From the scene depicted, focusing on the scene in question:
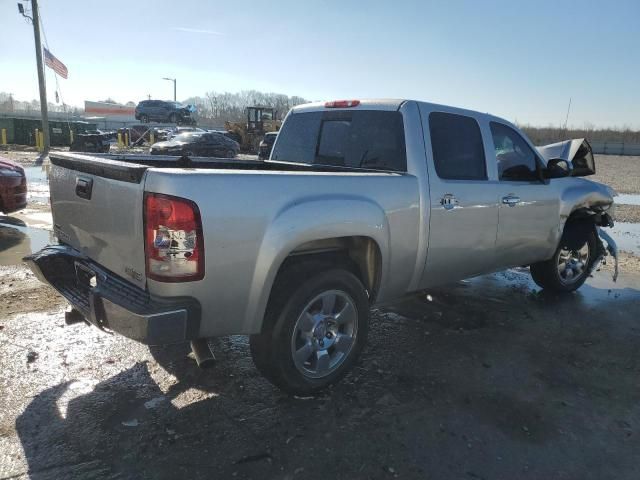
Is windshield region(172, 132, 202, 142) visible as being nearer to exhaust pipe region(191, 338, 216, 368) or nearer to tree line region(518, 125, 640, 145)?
exhaust pipe region(191, 338, 216, 368)

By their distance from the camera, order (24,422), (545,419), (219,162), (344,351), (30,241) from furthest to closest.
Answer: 1. (30,241)
2. (219,162)
3. (344,351)
4. (545,419)
5. (24,422)

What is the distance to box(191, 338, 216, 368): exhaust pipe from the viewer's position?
114 inches

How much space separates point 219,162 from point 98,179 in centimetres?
190

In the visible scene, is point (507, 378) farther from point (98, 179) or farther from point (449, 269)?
point (98, 179)

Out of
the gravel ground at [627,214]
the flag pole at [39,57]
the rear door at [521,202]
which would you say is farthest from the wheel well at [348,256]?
the flag pole at [39,57]

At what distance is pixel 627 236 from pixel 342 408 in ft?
28.0

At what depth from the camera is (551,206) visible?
5066 mm

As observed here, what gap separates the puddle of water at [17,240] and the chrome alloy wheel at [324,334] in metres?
4.29

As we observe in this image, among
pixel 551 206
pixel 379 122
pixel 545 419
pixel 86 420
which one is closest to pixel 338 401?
pixel 545 419

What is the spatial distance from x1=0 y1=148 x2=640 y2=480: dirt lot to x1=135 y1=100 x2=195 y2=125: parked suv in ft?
142

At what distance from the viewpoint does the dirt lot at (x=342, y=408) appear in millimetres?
2641

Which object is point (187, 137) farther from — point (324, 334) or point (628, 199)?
point (324, 334)

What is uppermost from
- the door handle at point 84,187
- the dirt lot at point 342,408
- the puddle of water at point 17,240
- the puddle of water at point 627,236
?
the door handle at point 84,187

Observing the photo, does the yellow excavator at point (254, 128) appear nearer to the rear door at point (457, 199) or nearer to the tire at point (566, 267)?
the tire at point (566, 267)
